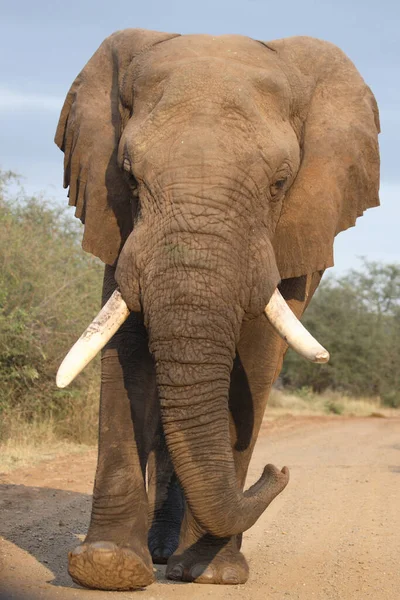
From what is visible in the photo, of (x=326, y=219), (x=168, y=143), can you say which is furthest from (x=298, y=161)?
(x=168, y=143)

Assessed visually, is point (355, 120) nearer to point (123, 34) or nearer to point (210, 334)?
point (123, 34)

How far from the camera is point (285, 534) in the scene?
7465mm

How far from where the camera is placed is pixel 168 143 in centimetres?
523

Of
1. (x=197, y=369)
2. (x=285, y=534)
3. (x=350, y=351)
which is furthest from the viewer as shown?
(x=350, y=351)

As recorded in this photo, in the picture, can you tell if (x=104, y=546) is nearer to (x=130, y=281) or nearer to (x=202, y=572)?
(x=202, y=572)

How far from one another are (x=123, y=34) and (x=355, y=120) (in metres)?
1.38

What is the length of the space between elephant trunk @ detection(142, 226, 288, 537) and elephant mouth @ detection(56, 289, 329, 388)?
228 millimetres

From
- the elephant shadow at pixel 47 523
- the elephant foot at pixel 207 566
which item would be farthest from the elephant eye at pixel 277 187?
the elephant shadow at pixel 47 523

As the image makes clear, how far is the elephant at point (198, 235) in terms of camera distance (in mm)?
4969

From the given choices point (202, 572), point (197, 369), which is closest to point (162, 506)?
point (202, 572)

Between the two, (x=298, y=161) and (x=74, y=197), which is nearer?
(x=298, y=161)

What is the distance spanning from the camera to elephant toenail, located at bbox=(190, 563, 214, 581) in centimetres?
580

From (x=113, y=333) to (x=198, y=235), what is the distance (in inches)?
24.4

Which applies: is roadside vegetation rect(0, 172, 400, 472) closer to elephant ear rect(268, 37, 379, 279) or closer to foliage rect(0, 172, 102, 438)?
foliage rect(0, 172, 102, 438)
